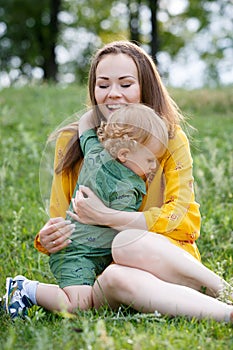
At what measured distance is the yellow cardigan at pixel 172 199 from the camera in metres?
2.88

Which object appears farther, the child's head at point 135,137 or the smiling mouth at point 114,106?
the smiling mouth at point 114,106

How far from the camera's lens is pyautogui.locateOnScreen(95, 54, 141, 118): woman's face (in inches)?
118

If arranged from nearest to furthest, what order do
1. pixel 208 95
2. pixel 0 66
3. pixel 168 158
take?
1. pixel 168 158
2. pixel 208 95
3. pixel 0 66

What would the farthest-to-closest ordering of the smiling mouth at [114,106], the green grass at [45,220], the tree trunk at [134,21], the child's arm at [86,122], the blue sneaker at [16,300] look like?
the tree trunk at [134,21], the child's arm at [86,122], the smiling mouth at [114,106], the blue sneaker at [16,300], the green grass at [45,220]

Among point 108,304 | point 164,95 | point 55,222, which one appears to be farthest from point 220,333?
point 164,95

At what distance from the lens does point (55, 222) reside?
A: 2902mm

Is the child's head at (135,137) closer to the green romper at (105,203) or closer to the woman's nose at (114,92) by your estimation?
the green romper at (105,203)

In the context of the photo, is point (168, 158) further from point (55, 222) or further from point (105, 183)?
point (55, 222)

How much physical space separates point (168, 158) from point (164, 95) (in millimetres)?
335

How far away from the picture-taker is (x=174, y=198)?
2.92 meters

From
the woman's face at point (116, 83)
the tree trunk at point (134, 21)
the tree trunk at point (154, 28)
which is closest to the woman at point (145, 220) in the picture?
the woman's face at point (116, 83)

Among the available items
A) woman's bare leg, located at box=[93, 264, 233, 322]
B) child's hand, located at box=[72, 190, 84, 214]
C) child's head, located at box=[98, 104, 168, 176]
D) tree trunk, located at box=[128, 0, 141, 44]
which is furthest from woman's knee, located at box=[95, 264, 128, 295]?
tree trunk, located at box=[128, 0, 141, 44]

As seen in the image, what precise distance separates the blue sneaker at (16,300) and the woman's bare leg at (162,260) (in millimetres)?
501

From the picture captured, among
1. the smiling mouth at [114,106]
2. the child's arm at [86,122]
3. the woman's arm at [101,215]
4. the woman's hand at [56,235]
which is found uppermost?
the smiling mouth at [114,106]
